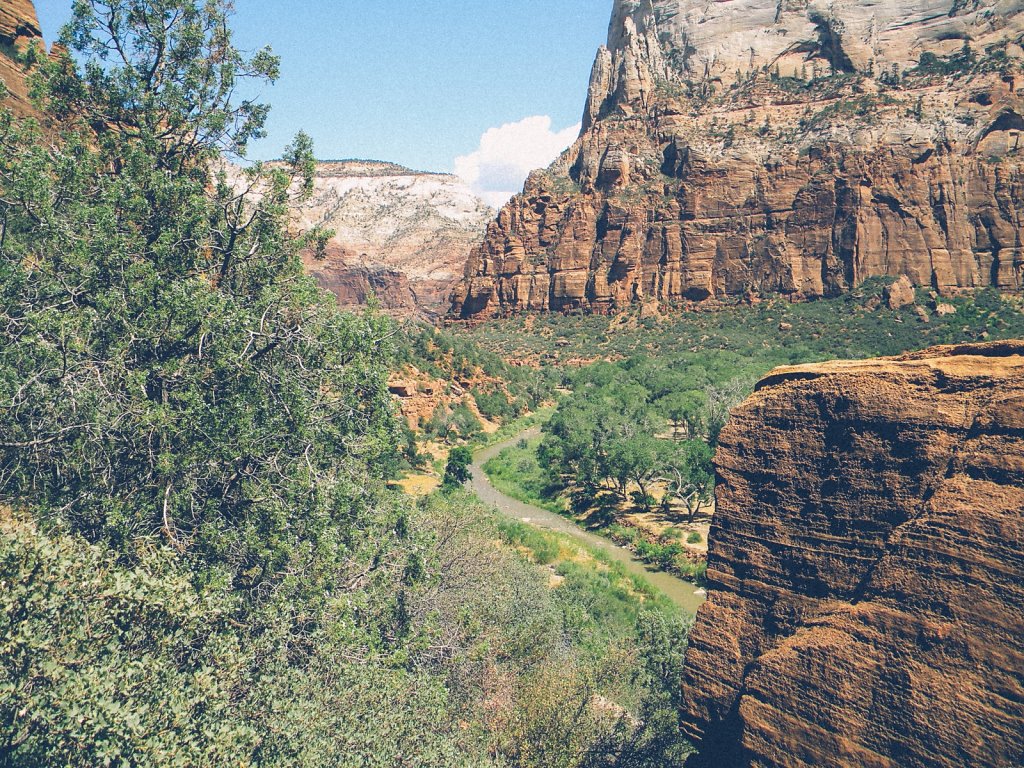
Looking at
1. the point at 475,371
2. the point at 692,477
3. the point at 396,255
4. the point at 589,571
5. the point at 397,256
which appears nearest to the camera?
the point at 589,571

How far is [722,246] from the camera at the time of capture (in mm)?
94812

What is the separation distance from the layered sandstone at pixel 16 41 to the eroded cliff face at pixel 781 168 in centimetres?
8684

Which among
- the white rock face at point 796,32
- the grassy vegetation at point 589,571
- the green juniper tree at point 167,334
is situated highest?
the white rock face at point 796,32

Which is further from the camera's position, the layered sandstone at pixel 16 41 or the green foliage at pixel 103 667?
the layered sandstone at pixel 16 41

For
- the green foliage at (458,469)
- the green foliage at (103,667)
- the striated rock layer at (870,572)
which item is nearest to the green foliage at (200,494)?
the green foliage at (103,667)

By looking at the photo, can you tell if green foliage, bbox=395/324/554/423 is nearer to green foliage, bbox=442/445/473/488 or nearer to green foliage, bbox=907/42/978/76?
green foliage, bbox=442/445/473/488

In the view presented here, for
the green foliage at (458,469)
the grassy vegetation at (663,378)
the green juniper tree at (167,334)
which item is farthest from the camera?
the green foliage at (458,469)

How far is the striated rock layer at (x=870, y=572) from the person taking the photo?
5.63m

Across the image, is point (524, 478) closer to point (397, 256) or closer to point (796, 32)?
point (796, 32)

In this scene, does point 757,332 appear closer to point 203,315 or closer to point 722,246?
point 722,246

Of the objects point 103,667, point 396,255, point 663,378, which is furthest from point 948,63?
point 396,255

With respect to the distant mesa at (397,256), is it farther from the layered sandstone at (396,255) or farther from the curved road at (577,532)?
the curved road at (577,532)

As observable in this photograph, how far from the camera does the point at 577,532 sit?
3044 cm

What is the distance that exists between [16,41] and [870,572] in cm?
2240
